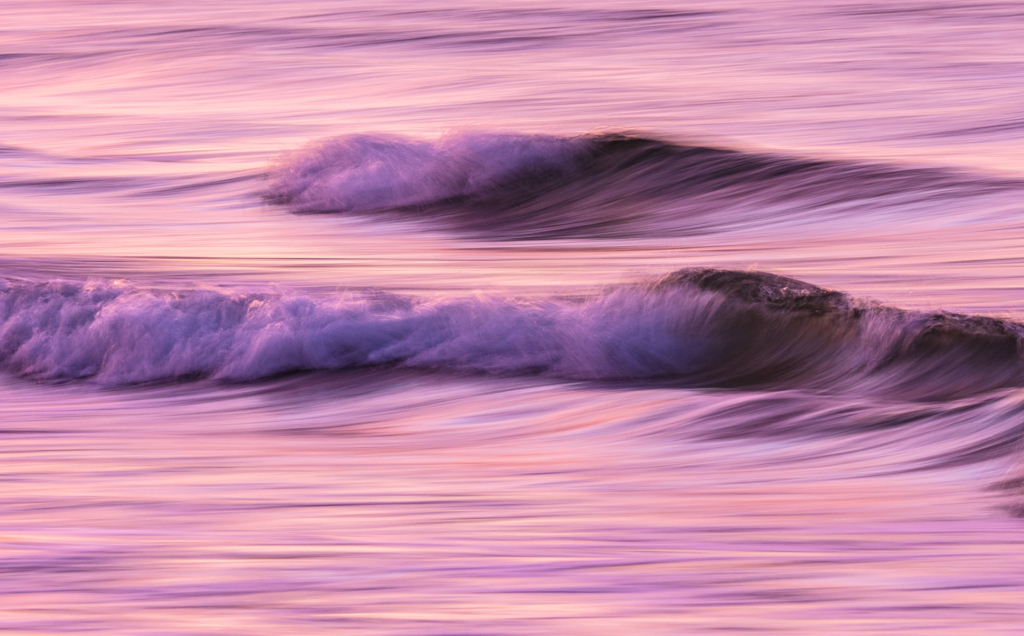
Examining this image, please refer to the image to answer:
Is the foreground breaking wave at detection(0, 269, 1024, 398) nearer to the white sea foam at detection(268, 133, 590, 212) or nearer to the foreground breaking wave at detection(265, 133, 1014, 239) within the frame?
the foreground breaking wave at detection(265, 133, 1014, 239)

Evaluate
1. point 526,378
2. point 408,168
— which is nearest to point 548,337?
point 526,378

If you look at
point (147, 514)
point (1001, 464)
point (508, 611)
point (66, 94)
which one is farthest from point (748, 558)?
point (66, 94)

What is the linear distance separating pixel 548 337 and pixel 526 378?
1.04 feet

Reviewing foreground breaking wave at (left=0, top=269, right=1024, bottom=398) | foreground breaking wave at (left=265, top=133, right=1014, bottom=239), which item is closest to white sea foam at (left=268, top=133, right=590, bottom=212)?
foreground breaking wave at (left=265, top=133, right=1014, bottom=239)

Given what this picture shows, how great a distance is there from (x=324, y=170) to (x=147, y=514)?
7.54m

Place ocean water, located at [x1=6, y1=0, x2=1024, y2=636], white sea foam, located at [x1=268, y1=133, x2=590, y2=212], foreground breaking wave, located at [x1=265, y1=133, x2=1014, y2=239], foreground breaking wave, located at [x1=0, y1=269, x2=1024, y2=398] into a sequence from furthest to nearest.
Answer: white sea foam, located at [x1=268, y1=133, x2=590, y2=212] < foreground breaking wave, located at [x1=265, y1=133, x2=1014, y2=239] < foreground breaking wave, located at [x1=0, y1=269, x2=1024, y2=398] < ocean water, located at [x1=6, y1=0, x2=1024, y2=636]

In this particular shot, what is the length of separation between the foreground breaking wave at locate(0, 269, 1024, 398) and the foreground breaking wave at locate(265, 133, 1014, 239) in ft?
10.6

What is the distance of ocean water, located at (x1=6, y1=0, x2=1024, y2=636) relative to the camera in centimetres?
329

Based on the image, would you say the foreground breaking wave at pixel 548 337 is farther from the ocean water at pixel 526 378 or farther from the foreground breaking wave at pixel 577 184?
the foreground breaking wave at pixel 577 184

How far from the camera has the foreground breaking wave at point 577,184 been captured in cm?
955

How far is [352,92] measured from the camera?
53.9ft

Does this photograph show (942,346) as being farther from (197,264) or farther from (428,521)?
(197,264)

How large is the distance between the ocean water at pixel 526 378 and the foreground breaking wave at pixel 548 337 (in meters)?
0.02

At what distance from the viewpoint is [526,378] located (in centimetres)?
557
